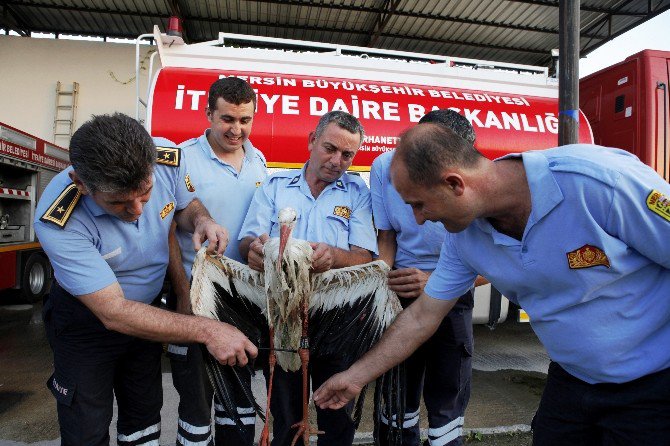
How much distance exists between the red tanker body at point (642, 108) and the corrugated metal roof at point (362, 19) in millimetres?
6308

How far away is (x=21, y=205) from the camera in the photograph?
21.6ft

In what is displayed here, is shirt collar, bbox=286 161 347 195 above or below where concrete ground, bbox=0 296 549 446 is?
above

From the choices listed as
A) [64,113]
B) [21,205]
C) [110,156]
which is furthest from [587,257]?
[64,113]

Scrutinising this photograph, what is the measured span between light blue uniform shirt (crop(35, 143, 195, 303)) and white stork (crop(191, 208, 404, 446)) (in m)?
0.35

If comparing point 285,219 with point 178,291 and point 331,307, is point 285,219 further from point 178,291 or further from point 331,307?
point 178,291

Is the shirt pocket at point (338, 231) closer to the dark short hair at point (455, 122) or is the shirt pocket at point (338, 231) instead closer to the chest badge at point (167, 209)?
the dark short hair at point (455, 122)

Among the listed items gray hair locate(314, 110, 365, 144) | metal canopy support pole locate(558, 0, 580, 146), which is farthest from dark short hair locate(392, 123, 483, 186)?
metal canopy support pole locate(558, 0, 580, 146)

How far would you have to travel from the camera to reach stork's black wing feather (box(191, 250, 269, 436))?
6.36ft

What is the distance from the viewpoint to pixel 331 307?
86.2 inches

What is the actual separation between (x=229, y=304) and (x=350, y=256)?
2.03 feet

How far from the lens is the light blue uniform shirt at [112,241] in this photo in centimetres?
183

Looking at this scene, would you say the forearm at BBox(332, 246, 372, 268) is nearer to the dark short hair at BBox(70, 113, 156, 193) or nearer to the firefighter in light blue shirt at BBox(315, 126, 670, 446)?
the firefighter in light blue shirt at BBox(315, 126, 670, 446)

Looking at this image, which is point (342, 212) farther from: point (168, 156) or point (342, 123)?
point (168, 156)

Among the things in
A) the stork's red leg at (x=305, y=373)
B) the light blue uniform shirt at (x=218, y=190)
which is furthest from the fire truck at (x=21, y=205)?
the stork's red leg at (x=305, y=373)
